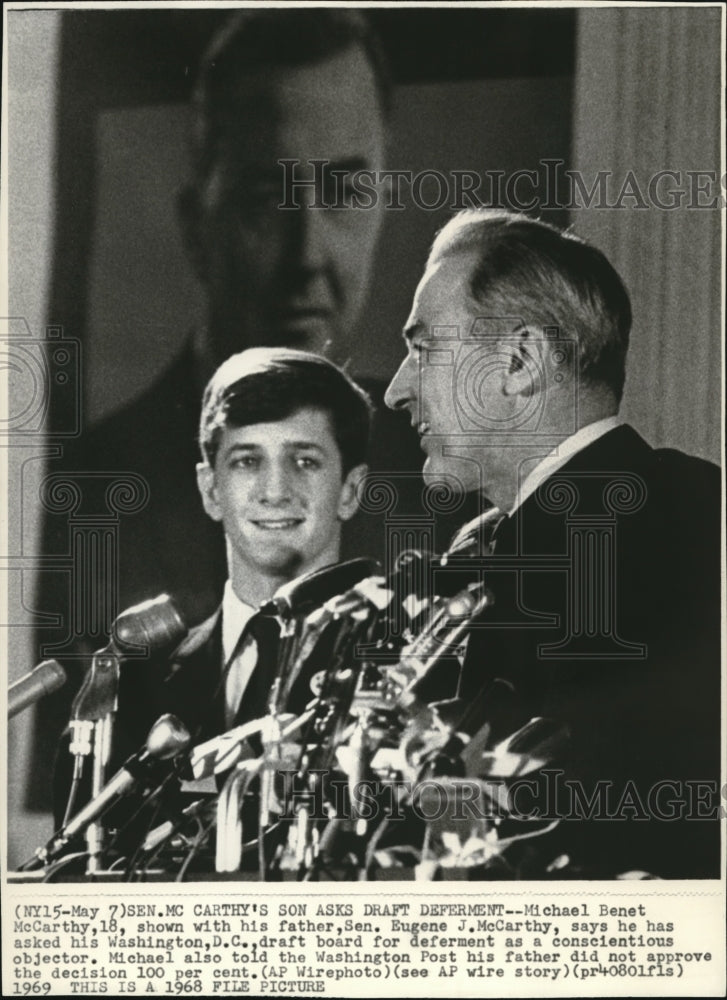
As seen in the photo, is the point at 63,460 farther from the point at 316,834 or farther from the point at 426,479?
the point at 316,834

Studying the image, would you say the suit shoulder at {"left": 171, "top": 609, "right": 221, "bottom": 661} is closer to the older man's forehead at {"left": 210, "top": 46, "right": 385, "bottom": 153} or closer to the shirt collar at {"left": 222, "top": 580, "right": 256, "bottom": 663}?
the shirt collar at {"left": 222, "top": 580, "right": 256, "bottom": 663}

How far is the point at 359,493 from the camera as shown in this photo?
3850 millimetres

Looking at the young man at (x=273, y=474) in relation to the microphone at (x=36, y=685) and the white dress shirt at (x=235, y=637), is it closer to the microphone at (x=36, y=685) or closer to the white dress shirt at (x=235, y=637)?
the white dress shirt at (x=235, y=637)

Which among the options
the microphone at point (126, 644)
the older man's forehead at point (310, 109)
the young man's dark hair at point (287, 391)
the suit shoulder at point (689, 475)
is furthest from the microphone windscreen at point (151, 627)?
the suit shoulder at point (689, 475)

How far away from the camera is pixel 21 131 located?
12.7ft

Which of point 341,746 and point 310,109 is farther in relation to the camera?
point 310,109

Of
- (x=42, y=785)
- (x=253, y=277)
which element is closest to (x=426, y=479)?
(x=253, y=277)

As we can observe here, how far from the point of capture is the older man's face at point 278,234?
12.6ft

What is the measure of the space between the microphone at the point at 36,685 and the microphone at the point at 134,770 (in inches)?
14.2

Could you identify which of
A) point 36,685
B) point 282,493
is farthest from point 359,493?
point 36,685

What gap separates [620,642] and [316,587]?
103 cm

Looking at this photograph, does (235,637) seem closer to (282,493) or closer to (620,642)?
(282,493)

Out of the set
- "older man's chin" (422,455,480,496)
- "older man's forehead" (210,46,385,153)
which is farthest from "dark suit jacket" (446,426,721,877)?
"older man's forehead" (210,46,385,153)

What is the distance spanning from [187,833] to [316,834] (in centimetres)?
43
